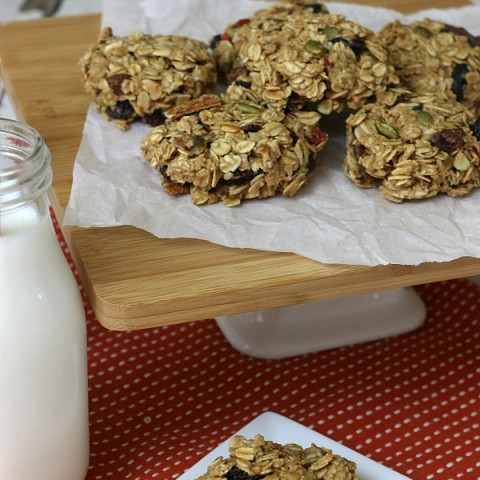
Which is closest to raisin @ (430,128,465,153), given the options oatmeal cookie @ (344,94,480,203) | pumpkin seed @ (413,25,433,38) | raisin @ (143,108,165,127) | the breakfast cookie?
oatmeal cookie @ (344,94,480,203)

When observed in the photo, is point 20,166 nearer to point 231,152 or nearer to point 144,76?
point 231,152

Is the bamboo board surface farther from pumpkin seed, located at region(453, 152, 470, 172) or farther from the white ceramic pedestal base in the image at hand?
the white ceramic pedestal base

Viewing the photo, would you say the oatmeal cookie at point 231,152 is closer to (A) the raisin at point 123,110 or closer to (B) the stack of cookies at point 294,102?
(B) the stack of cookies at point 294,102

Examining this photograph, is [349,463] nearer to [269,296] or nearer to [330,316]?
[269,296]

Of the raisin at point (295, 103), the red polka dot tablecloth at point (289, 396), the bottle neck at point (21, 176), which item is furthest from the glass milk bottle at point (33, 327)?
the raisin at point (295, 103)

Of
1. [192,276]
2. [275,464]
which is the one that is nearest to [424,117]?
[192,276]

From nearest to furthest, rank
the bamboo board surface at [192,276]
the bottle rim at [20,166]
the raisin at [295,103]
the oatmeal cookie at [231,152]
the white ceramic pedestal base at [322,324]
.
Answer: the bottle rim at [20,166], the bamboo board surface at [192,276], the oatmeal cookie at [231,152], the raisin at [295,103], the white ceramic pedestal base at [322,324]
